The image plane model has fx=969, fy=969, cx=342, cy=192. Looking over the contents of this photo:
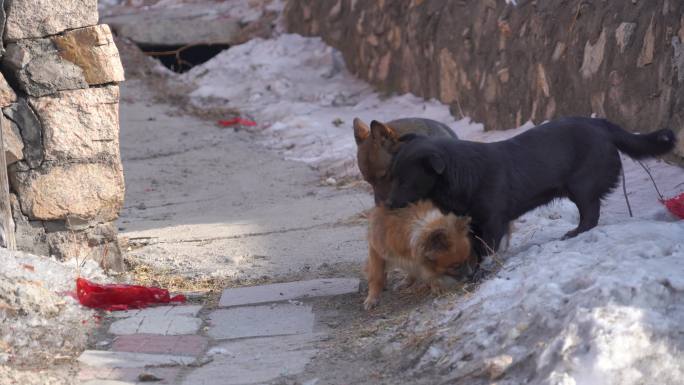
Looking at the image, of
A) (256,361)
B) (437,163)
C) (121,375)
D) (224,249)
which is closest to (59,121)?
(224,249)

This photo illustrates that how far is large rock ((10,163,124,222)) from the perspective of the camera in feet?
19.6

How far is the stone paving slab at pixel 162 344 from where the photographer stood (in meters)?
4.87

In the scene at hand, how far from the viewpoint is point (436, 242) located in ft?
17.0

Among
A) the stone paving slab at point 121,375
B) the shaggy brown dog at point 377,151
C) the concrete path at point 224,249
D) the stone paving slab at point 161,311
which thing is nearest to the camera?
the stone paving slab at point 121,375

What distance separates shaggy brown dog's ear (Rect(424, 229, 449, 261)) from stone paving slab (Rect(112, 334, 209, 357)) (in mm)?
1273

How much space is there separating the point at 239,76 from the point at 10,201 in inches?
326

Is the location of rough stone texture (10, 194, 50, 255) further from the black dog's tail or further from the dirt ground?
the black dog's tail

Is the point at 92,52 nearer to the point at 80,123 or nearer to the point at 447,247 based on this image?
the point at 80,123

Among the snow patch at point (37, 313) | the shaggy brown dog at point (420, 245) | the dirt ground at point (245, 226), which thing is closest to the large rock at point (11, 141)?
the snow patch at point (37, 313)

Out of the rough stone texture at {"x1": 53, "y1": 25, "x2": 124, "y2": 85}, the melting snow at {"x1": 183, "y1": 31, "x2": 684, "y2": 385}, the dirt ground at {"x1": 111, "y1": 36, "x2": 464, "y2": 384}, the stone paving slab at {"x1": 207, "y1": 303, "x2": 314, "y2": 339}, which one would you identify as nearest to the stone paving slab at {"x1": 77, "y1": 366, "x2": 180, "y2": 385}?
the dirt ground at {"x1": 111, "y1": 36, "x2": 464, "y2": 384}

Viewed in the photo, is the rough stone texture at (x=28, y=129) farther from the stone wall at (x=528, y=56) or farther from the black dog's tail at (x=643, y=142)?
the stone wall at (x=528, y=56)

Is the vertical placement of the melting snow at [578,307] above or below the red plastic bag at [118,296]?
above

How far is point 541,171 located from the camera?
5.48 meters

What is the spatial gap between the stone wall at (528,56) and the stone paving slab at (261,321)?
291 centimetres
